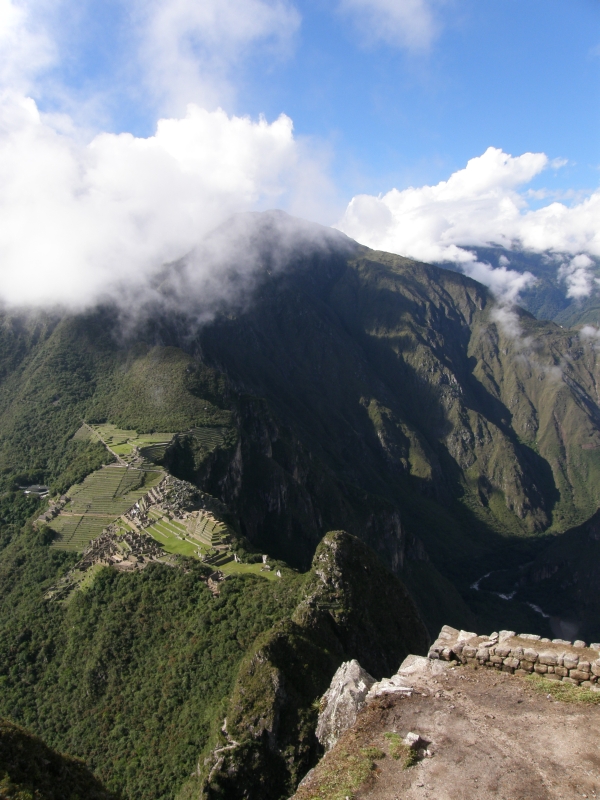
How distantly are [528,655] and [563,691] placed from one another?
172cm

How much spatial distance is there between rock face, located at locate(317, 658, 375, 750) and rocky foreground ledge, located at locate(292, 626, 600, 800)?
0.59 ft

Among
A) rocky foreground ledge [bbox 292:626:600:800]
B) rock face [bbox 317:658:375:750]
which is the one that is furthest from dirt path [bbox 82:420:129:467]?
rocky foreground ledge [bbox 292:626:600:800]

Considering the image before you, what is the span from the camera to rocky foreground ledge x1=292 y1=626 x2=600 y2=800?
48.0 feet

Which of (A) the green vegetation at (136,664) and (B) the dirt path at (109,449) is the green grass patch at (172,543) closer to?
(A) the green vegetation at (136,664)

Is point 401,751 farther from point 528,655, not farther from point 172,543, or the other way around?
point 172,543

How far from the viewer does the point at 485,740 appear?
16.3 metres

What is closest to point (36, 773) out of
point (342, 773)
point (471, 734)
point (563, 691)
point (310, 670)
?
point (342, 773)

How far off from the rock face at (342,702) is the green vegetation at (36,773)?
376 inches

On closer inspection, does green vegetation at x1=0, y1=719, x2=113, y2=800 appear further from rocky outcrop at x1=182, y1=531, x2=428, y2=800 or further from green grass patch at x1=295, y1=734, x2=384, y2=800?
rocky outcrop at x1=182, y1=531, x2=428, y2=800

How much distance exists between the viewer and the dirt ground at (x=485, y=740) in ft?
47.5

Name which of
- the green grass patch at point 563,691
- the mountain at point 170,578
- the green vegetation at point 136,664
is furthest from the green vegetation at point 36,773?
the green vegetation at point 136,664

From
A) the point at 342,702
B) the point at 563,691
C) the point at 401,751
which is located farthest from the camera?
the point at 342,702

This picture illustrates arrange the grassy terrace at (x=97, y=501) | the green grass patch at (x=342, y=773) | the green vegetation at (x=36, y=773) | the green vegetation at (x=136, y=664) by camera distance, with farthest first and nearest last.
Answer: the grassy terrace at (x=97, y=501), the green vegetation at (x=136, y=664), the green vegetation at (x=36, y=773), the green grass patch at (x=342, y=773)

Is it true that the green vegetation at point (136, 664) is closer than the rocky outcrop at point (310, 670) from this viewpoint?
No
